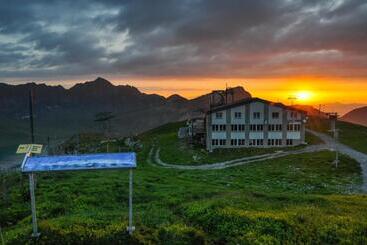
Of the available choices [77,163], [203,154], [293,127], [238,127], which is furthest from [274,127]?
[77,163]

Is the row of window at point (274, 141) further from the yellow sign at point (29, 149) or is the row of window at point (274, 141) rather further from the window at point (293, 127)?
the yellow sign at point (29, 149)

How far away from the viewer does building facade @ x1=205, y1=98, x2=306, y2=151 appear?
75.1m

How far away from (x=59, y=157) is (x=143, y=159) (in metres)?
53.4

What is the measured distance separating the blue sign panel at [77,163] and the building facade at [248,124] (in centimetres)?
5673

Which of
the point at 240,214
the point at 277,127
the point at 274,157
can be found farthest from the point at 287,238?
the point at 277,127

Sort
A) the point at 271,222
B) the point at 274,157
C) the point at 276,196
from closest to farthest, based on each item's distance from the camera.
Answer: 1. the point at 271,222
2. the point at 276,196
3. the point at 274,157

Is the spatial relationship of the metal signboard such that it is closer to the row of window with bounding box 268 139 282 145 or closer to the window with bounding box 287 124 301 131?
the row of window with bounding box 268 139 282 145

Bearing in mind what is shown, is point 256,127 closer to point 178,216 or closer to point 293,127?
point 293,127

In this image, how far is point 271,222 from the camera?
751 inches

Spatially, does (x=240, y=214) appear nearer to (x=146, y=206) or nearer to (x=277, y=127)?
A: (x=146, y=206)

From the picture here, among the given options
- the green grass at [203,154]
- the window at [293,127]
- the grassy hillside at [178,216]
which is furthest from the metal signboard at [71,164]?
the window at [293,127]

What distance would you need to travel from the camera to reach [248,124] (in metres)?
75.2

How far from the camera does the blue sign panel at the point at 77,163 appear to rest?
17.5 metres

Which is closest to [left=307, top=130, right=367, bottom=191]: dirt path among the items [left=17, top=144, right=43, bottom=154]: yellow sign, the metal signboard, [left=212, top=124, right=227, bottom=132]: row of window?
[left=212, top=124, right=227, bottom=132]: row of window
